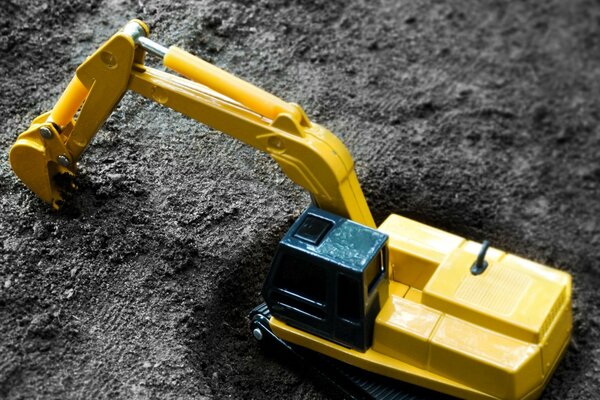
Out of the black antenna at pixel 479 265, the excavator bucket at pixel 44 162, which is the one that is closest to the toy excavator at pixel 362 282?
A: the black antenna at pixel 479 265

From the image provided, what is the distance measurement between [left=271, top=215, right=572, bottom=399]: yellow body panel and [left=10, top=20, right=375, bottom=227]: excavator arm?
0.51m

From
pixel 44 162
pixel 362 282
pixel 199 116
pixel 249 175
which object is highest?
pixel 199 116

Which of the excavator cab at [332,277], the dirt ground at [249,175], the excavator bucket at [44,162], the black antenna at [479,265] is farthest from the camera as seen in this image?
the excavator bucket at [44,162]

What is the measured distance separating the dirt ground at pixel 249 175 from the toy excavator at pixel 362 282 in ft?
2.12

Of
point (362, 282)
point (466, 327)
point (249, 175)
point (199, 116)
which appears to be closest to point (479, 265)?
point (466, 327)

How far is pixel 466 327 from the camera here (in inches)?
189

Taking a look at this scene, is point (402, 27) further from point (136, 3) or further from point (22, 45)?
point (22, 45)

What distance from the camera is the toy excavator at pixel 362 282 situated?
4684mm

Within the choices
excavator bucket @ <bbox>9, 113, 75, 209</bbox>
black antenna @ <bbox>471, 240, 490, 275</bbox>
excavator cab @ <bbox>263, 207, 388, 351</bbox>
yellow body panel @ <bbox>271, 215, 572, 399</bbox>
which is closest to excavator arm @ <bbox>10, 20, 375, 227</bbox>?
excavator bucket @ <bbox>9, 113, 75, 209</bbox>

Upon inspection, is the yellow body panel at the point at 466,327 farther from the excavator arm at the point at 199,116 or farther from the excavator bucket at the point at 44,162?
the excavator bucket at the point at 44,162

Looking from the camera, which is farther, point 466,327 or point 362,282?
point 466,327

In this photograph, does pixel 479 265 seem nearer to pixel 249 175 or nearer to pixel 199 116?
pixel 199 116

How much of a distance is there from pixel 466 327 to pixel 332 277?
0.77m

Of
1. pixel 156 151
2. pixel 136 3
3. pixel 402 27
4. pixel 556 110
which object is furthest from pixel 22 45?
pixel 556 110
